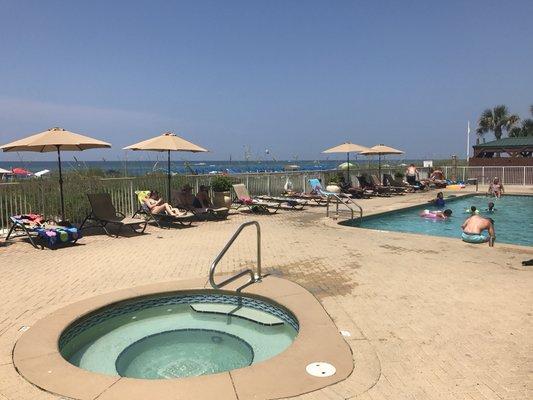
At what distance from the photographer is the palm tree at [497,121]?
2466 inches

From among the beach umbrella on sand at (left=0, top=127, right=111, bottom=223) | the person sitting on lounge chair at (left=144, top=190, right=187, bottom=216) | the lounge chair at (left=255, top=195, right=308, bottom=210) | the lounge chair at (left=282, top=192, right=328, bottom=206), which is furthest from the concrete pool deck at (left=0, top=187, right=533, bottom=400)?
the lounge chair at (left=282, top=192, right=328, bottom=206)

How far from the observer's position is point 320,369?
136 inches

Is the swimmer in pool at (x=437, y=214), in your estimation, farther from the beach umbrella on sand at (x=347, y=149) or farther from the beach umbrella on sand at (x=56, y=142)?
the beach umbrella on sand at (x=56, y=142)

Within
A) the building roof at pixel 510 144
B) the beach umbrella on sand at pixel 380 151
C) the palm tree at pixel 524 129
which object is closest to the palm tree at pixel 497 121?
the palm tree at pixel 524 129

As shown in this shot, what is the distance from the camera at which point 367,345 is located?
12.9 feet

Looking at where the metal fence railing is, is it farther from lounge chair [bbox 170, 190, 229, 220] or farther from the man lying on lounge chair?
the man lying on lounge chair

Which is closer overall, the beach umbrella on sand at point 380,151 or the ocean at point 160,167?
the ocean at point 160,167

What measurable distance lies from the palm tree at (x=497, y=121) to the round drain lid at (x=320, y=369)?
69.6 m

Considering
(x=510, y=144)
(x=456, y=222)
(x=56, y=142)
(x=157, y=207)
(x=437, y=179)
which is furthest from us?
(x=510, y=144)

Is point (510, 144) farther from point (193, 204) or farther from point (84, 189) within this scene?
point (84, 189)

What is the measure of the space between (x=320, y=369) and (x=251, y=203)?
10.3 meters

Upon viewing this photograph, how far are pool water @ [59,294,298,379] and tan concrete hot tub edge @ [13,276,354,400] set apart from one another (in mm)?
278

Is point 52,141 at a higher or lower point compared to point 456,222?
higher

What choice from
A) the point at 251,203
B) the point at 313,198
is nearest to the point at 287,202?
the point at 251,203
